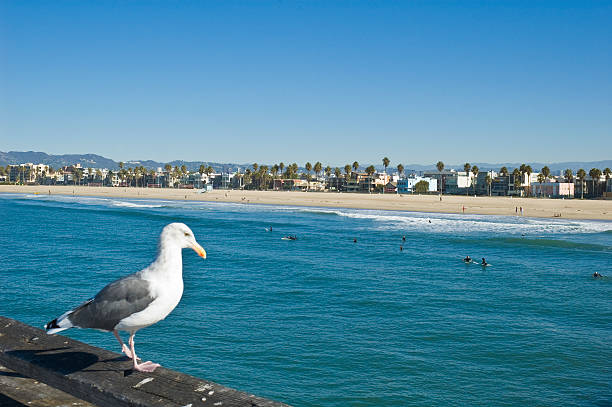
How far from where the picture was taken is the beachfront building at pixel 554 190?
177 metres

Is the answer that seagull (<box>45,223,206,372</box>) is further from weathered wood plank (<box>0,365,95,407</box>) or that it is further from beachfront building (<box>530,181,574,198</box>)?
beachfront building (<box>530,181,574,198</box>)

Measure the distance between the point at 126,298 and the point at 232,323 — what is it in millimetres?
16557

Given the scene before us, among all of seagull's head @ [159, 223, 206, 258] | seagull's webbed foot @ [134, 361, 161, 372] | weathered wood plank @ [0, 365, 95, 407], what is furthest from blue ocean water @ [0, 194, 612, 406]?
seagull's head @ [159, 223, 206, 258]

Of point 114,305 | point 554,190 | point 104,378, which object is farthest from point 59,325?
point 554,190

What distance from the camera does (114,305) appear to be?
5105mm

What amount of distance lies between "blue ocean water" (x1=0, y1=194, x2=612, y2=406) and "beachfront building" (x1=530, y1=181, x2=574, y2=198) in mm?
144725

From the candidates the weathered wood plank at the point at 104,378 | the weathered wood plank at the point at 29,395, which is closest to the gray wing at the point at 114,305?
the weathered wood plank at the point at 104,378

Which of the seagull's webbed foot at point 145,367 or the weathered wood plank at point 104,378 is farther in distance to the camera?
the seagull's webbed foot at point 145,367

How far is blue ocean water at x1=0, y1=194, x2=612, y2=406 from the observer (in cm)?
1545

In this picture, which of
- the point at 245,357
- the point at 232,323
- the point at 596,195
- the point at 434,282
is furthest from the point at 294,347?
the point at 596,195

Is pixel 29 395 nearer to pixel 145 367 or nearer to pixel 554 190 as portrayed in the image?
pixel 145 367

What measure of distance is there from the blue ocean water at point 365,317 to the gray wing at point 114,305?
1010 centimetres

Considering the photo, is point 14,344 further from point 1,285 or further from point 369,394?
point 1,285

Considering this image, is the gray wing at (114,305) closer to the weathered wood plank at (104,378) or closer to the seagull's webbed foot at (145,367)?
the weathered wood plank at (104,378)
